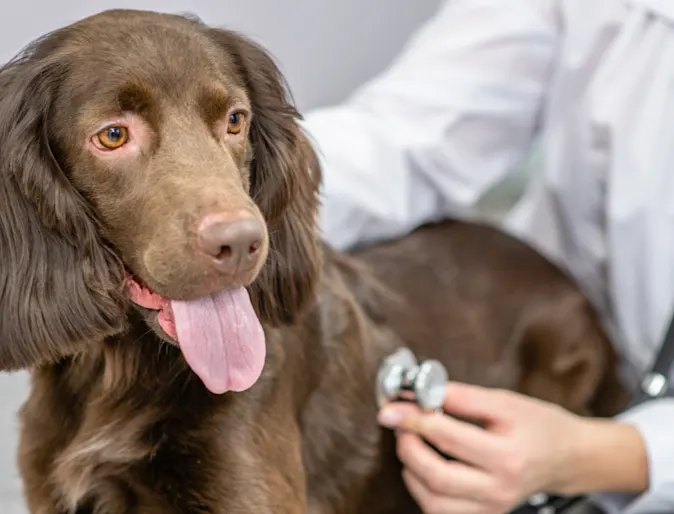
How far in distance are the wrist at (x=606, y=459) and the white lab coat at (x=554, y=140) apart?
0.02 m

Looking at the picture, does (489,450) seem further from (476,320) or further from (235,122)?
(235,122)

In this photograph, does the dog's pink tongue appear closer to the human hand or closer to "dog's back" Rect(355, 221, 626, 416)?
the human hand

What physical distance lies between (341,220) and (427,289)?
7.0 inches

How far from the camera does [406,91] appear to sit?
5.64 ft

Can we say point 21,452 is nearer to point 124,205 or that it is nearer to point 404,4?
point 124,205

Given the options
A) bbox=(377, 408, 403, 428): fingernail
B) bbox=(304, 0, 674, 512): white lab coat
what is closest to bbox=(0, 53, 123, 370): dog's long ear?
bbox=(377, 408, 403, 428): fingernail

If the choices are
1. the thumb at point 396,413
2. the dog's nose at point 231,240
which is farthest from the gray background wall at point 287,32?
the thumb at point 396,413

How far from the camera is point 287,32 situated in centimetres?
111

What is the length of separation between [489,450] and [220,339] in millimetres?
585

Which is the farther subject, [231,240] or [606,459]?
[606,459]

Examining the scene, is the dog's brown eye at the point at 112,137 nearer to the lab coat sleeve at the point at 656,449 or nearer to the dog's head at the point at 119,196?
the dog's head at the point at 119,196

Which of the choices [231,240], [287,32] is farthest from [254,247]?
[287,32]

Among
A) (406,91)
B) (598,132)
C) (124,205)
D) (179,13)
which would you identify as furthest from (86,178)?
(598,132)

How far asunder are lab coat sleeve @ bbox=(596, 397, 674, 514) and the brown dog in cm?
32
